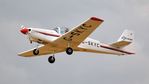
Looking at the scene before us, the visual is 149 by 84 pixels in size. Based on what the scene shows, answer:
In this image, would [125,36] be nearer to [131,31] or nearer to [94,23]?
[131,31]

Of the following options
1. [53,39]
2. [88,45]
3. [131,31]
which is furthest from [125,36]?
[53,39]

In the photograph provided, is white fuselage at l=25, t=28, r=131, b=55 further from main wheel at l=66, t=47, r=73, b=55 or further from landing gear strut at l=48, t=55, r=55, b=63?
landing gear strut at l=48, t=55, r=55, b=63

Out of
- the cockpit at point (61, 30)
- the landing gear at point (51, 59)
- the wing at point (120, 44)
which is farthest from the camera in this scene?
the wing at point (120, 44)

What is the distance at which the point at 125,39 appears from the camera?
56875 millimetres

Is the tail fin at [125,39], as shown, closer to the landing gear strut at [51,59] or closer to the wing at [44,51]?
the wing at [44,51]

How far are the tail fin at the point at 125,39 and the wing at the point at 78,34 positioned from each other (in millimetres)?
4421

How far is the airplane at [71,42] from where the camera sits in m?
50.8

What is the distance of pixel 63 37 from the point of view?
5138cm

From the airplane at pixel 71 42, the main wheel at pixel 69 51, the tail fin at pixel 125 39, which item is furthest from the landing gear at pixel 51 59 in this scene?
the tail fin at pixel 125 39

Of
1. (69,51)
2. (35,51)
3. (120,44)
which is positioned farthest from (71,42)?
(120,44)

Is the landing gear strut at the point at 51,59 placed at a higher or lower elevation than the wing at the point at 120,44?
lower

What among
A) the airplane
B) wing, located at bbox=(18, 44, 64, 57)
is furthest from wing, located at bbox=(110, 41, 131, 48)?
wing, located at bbox=(18, 44, 64, 57)

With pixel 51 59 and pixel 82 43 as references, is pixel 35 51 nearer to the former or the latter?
pixel 51 59

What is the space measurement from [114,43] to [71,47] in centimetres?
486
